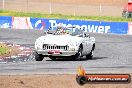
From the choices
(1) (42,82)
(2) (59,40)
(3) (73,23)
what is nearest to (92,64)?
(2) (59,40)

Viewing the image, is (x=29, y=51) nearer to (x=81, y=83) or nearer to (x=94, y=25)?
(x=81, y=83)

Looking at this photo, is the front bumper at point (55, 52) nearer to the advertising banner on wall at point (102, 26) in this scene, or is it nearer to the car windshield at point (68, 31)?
the car windshield at point (68, 31)

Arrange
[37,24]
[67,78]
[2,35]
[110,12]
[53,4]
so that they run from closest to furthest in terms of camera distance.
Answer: [67,78] < [2,35] < [37,24] < [110,12] < [53,4]

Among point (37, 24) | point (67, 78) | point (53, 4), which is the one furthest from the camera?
point (53, 4)

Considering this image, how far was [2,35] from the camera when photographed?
41875 mm

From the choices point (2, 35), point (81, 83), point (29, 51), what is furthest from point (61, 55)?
point (2, 35)

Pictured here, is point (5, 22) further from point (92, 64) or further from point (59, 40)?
point (92, 64)

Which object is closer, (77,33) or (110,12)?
(77,33)

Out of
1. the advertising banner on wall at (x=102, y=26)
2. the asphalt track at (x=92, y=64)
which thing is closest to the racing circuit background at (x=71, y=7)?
the advertising banner on wall at (x=102, y=26)

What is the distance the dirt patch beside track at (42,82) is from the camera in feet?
50.5

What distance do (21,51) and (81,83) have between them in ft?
47.0

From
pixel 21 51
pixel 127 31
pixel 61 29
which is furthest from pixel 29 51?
pixel 127 31

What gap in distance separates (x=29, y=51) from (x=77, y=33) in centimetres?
464

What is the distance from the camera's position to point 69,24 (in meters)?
47.4
